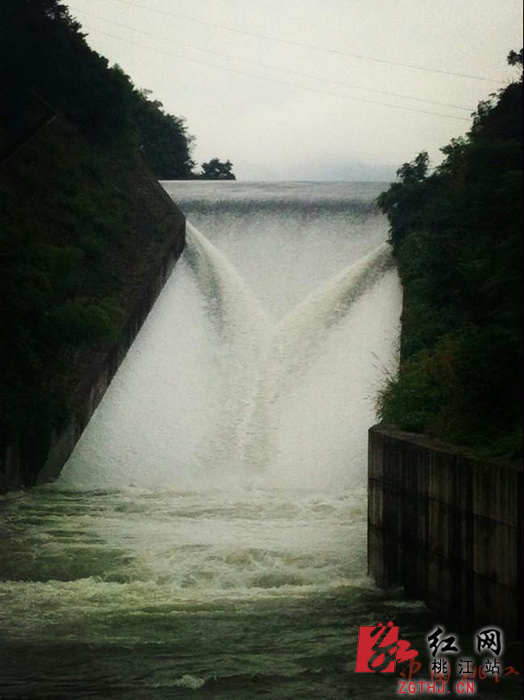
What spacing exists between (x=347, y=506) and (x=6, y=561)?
5.95m

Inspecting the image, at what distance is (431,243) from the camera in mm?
20234

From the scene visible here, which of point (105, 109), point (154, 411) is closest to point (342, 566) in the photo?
point (154, 411)

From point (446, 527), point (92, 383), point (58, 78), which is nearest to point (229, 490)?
point (92, 383)

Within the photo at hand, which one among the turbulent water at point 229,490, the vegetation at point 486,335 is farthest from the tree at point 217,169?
the vegetation at point 486,335

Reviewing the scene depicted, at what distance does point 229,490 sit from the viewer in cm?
1945

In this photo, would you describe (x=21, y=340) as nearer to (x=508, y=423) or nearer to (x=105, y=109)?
(x=508, y=423)

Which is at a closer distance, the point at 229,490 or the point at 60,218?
the point at 229,490

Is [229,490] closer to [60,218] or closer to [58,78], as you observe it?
[60,218]

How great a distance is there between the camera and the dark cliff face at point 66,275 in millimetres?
18406

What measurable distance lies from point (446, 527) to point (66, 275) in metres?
12.4

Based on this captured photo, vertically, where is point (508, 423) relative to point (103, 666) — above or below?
above

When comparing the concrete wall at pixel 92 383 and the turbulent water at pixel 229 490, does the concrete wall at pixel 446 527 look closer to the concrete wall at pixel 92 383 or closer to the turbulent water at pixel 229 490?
the turbulent water at pixel 229 490

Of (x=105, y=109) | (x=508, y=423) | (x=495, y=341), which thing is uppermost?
(x=105, y=109)

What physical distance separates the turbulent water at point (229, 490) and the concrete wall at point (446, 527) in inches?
16.4
